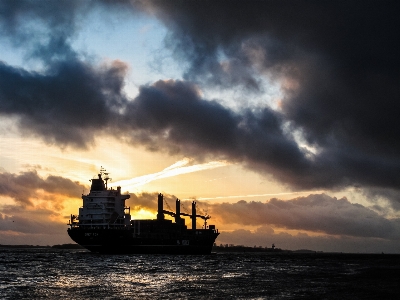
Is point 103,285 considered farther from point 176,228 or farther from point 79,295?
point 176,228

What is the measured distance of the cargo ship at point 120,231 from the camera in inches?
4879

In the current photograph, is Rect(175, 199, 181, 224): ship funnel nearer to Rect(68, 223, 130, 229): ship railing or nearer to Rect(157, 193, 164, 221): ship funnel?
Rect(157, 193, 164, 221): ship funnel

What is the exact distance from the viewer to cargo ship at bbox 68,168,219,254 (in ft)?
407

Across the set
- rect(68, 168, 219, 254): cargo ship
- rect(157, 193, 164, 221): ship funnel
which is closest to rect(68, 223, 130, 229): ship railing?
rect(68, 168, 219, 254): cargo ship

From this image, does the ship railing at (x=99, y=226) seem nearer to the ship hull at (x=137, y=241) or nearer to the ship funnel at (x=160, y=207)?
the ship hull at (x=137, y=241)

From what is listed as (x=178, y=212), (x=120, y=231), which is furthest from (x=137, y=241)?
(x=178, y=212)

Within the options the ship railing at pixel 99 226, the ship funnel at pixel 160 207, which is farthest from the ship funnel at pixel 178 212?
the ship railing at pixel 99 226

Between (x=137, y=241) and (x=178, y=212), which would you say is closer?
(x=137, y=241)

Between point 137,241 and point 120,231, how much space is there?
6089mm

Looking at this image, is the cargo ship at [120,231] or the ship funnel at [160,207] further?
the ship funnel at [160,207]

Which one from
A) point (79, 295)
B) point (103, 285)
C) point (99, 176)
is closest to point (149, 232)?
point (99, 176)

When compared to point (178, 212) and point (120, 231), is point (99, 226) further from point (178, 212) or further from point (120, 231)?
point (178, 212)

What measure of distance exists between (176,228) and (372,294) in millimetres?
99234

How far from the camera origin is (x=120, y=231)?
124 meters
